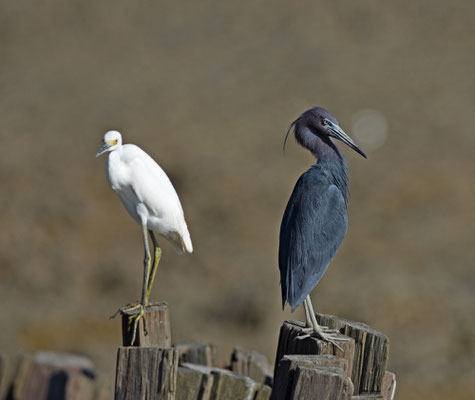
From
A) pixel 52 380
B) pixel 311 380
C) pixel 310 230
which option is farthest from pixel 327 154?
pixel 52 380

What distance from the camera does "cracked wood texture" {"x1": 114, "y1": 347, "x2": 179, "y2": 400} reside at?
302cm

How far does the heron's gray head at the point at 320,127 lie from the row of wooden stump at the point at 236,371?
3.34 ft

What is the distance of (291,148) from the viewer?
44.1 ft

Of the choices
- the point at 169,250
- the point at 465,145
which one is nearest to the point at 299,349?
the point at 169,250

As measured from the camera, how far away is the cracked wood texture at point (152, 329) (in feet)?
12.3

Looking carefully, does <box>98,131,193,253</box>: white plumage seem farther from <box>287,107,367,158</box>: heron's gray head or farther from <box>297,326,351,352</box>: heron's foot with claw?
<box>297,326,351,352</box>: heron's foot with claw

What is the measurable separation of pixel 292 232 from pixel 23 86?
42.7 feet

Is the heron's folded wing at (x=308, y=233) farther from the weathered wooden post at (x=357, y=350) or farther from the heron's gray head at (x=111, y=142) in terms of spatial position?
the heron's gray head at (x=111, y=142)

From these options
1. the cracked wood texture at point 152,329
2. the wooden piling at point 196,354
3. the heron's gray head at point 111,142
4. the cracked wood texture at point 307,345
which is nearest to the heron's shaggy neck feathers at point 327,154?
the cracked wood texture at point 307,345

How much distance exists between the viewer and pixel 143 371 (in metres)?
3.02

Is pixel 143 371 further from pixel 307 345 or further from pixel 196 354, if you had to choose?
pixel 196 354

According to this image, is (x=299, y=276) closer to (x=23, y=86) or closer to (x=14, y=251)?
(x=14, y=251)

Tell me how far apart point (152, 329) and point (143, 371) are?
788mm

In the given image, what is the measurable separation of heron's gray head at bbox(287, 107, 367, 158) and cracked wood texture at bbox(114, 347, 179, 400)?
5.21ft
